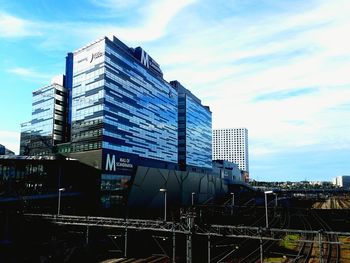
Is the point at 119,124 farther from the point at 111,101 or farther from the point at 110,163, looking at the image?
the point at 110,163

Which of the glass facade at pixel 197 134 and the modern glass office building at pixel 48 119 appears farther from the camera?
the glass facade at pixel 197 134

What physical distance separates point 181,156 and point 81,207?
256 feet

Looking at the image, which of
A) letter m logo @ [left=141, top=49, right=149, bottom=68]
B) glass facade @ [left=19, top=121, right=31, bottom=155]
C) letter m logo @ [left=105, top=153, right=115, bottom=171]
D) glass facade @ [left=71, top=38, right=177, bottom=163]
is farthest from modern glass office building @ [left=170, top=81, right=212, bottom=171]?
letter m logo @ [left=105, top=153, right=115, bottom=171]

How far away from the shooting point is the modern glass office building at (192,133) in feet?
514

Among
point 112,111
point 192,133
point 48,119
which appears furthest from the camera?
point 192,133

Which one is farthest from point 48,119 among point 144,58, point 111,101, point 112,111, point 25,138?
point 144,58

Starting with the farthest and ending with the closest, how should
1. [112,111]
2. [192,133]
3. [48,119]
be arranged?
[192,133], [48,119], [112,111]

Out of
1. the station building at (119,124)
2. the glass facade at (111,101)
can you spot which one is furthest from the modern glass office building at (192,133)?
the glass facade at (111,101)

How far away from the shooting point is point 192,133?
546 ft

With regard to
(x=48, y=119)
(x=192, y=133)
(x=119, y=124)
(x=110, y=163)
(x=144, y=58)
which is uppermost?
(x=144, y=58)

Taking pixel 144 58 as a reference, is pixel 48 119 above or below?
below

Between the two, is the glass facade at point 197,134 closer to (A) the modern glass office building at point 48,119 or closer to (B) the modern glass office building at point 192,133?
(B) the modern glass office building at point 192,133

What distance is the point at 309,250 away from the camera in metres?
53.8

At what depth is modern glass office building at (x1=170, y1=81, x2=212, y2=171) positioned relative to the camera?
15675 centimetres
